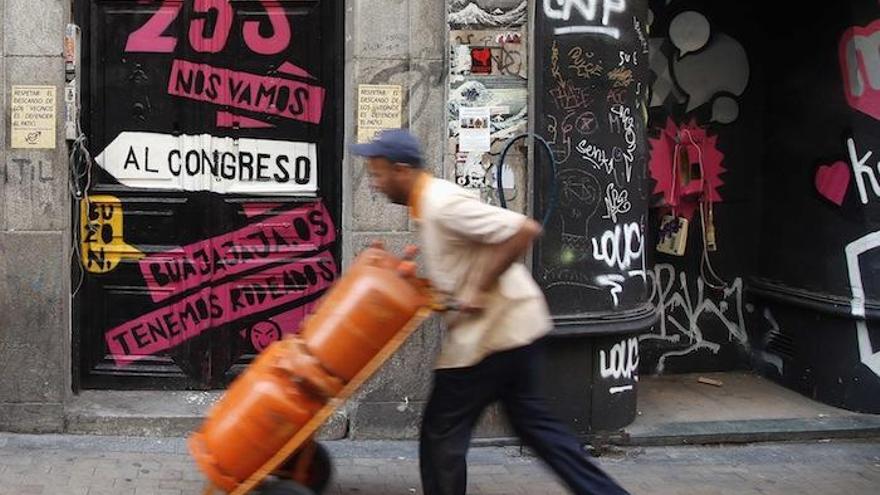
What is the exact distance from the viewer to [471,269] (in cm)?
407

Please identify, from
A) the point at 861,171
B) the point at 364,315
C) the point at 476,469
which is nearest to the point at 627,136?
the point at 861,171

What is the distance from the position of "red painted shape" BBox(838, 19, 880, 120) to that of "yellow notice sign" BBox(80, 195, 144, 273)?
15.9 ft

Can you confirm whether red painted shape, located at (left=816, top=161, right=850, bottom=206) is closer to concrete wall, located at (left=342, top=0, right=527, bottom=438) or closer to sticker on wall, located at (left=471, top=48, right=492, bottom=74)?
concrete wall, located at (left=342, top=0, right=527, bottom=438)

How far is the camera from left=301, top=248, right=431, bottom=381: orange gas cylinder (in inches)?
154

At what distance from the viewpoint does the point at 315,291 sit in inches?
259

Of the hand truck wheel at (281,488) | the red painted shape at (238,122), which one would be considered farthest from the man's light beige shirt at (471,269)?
the red painted shape at (238,122)

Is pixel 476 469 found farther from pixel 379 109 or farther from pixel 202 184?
pixel 202 184

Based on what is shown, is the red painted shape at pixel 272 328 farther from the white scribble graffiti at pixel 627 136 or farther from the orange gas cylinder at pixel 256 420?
the orange gas cylinder at pixel 256 420

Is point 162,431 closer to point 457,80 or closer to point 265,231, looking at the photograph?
point 265,231

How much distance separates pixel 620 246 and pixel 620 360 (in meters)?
0.72

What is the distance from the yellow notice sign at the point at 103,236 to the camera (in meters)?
6.41

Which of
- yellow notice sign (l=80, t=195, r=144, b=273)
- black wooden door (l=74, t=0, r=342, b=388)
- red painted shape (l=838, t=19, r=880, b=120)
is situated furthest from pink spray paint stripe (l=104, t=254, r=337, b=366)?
red painted shape (l=838, t=19, r=880, b=120)

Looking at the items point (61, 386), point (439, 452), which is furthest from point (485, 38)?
point (61, 386)

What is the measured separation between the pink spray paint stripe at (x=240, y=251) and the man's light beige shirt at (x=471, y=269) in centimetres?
251
